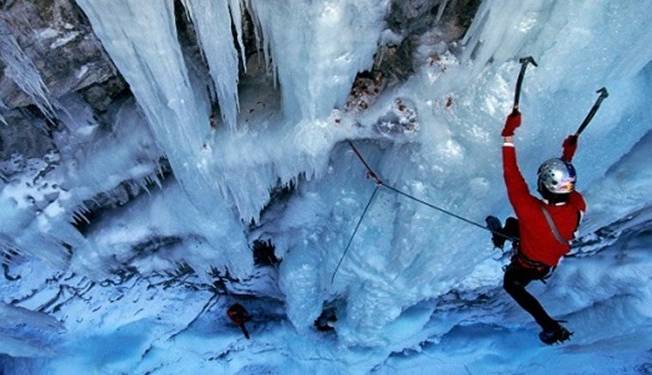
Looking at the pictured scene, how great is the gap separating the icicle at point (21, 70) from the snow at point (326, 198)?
360 mm

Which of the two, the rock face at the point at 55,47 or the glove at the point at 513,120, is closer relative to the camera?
the glove at the point at 513,120

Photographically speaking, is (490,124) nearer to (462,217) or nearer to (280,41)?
(462,217)

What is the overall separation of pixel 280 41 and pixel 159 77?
672mm

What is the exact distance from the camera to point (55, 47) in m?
2.93

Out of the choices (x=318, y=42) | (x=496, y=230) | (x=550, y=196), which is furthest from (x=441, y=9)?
(x=496, y=230)

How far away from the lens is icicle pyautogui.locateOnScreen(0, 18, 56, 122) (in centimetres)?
278

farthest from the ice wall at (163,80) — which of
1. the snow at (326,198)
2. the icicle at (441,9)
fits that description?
the icicle at (441,9)

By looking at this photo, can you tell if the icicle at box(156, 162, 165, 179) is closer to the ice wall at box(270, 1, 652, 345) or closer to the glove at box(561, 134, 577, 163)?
the ice wall at box(270, 1, 652, 345)

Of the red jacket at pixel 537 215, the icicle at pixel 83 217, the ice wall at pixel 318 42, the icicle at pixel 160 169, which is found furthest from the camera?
the icicle at pixel 83 217

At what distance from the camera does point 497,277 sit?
17.0 ft

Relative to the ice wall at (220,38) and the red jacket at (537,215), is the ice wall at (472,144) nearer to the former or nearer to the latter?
the red jacket at (537,215)

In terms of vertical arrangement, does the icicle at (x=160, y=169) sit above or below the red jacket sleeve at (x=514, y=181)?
below

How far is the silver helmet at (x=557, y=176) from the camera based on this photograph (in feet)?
9.05

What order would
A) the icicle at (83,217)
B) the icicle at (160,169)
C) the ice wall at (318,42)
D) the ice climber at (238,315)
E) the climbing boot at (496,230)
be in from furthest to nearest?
the ice climber at (238,315), the icicle at (83,217), the icicle at (160,169), the climbing boot at (496,230), the ice wall at (318,42)
